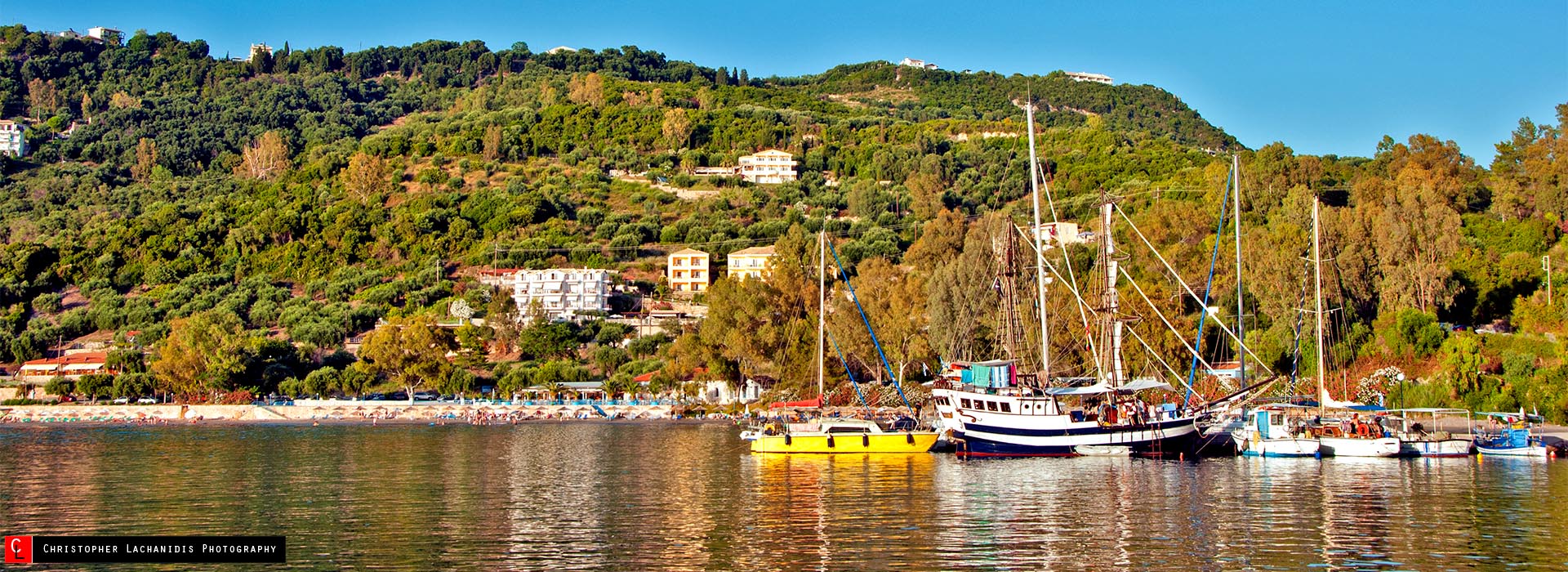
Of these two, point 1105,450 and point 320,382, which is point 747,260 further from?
point 1105,450

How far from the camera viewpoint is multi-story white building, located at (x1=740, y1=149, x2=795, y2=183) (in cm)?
14175

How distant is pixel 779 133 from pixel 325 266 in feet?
201

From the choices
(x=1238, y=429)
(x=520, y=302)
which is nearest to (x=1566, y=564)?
(x=1238, y=429)

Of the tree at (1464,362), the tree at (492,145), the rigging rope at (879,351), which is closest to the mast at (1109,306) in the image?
the rigging rope at (879,351)

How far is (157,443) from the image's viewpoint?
54.2 m

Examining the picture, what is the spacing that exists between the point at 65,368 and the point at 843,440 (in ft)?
209

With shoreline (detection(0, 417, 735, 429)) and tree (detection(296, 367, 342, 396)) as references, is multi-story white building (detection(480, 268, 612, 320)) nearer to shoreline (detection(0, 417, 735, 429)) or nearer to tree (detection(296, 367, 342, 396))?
tree (detection(296, 367, 342, 396))

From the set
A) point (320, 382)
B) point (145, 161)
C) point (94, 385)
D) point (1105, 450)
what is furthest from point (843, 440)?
point (145, 161)

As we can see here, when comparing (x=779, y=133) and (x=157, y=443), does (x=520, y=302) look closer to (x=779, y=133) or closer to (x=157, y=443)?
(x=157, y=443)

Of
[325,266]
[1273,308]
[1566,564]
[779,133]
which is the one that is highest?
[779,133]

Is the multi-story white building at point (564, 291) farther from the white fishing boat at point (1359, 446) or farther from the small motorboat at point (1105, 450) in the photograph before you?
the white fishing boat at point (1359, 446)

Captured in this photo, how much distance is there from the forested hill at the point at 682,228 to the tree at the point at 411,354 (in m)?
1.42

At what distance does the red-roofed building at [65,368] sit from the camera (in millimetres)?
85062

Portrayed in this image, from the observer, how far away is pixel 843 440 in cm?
4441
